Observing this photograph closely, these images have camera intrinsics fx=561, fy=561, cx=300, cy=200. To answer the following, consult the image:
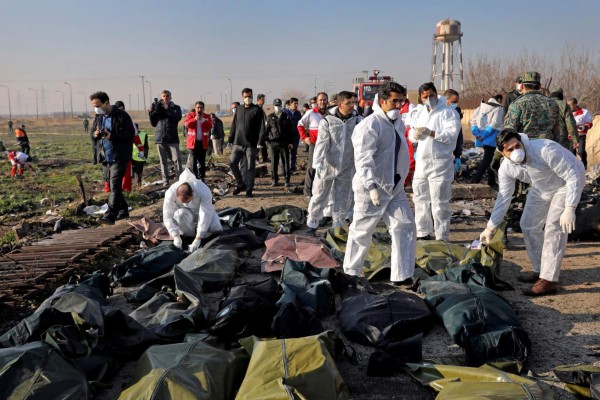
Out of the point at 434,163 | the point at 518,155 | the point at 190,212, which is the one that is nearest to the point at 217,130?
A: the point at 190,212

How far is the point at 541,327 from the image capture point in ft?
13.6

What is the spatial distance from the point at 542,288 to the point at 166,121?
305 inches

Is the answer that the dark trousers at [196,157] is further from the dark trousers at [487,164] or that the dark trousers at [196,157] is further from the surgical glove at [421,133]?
the surgical glove at [421,133]

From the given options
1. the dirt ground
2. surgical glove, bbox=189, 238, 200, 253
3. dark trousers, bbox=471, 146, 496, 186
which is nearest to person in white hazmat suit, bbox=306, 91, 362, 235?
the dirt ground

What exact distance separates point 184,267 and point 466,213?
474 cm

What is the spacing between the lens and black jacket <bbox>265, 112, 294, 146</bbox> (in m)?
10.8

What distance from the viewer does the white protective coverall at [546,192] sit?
4551 mm

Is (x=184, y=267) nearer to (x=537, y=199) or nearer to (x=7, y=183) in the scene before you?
(x=537, y=199)

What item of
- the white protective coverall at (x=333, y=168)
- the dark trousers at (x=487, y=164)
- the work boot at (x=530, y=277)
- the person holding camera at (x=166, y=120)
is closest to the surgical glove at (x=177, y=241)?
the white protective coverall at (x=333, y=168)

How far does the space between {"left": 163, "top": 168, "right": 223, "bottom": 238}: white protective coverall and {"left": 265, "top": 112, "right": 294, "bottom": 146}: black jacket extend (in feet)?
15.3

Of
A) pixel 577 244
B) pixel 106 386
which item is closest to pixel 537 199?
pixel 577 244

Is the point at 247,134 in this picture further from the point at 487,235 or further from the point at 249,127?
the point at 487,235

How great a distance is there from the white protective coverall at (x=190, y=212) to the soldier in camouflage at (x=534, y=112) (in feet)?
11.4

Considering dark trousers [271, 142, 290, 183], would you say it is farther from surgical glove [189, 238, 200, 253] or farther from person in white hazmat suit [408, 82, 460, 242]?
surgical glove [189, 238, 200, 253]
